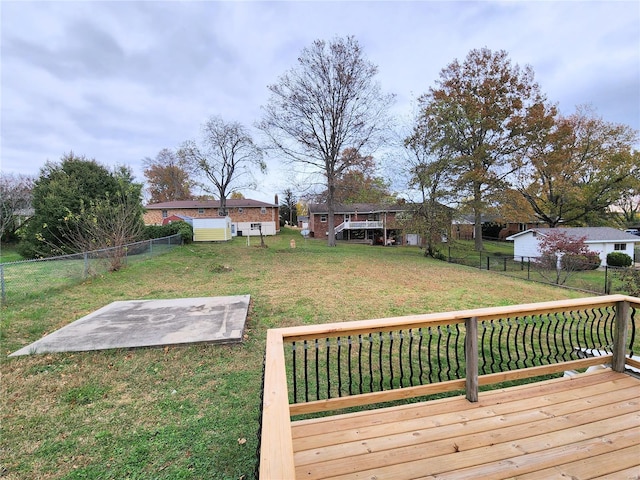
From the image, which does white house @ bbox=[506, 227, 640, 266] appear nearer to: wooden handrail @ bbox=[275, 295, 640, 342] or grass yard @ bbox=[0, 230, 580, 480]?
grass yard @ bbox=[0, 230, 580, 480]

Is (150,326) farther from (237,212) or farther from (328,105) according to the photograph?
(237,212)

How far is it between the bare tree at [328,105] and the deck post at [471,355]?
17591 mm

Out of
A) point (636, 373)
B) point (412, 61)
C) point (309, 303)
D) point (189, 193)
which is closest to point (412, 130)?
point (412, 61)

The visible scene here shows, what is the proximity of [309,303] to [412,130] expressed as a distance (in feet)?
48.2

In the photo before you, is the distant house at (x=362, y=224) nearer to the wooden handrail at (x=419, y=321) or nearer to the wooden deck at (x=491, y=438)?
the wooden handrail at (x=419, y=321)

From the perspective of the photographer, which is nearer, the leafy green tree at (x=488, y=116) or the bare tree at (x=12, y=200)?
the bare tree at (x=12, y=200)

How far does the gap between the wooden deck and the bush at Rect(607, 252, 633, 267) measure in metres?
21.0

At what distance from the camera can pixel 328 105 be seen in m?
18.9

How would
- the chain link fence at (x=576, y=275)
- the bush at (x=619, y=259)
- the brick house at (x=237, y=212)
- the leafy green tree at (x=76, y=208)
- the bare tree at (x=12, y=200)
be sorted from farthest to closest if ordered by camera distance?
1. the brick house at (x=237, y=212)
2. the bare tree at (x=12, y=200)
3. the bush at (x=619, y=259)
4. the leafy green tree at (x=76, y=208)
5. the chain link fence at (x=576, y=275)

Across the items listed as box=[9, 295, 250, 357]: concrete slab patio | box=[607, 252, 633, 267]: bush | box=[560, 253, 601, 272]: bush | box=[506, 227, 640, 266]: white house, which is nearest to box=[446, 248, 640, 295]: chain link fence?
box=[560, 253, 601, 272]: bush

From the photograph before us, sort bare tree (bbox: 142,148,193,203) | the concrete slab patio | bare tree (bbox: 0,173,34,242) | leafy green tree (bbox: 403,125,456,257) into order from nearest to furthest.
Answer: the concrete slab patio → leafy green tree (bbox: 403,125,456,257) → bare tree (bbox: 0,173,34,242) → bare tree (bbox: 142,148,193,203)

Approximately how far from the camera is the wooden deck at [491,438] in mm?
1739

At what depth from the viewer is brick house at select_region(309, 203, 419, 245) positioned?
1127 inches

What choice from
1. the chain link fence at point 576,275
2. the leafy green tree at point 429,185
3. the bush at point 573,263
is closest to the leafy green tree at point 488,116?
the leafy green tree at point 429,185
